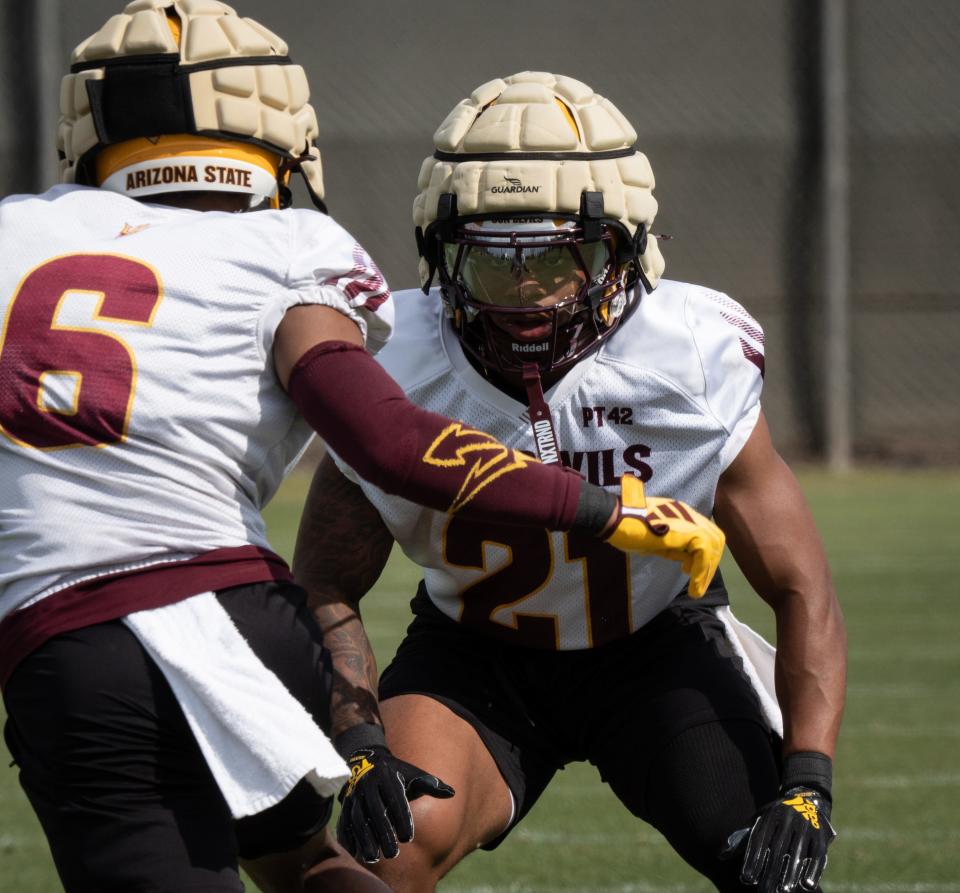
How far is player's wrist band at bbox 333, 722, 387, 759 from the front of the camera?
110 inches

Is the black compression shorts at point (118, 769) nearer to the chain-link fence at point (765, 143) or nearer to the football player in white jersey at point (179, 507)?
the football player in white jersey at point (179, 507)

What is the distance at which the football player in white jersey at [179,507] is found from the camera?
84.4 inches

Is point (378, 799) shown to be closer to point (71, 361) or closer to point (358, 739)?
point (358, 739)

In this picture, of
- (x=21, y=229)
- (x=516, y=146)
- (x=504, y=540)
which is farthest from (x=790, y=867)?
(x=21, y=229)

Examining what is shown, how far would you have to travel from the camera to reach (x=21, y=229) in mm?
2285

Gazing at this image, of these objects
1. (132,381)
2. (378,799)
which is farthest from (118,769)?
(378,799)

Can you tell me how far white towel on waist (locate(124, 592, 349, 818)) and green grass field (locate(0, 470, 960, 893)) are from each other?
5.79 feet

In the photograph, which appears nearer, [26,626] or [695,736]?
[26,626]

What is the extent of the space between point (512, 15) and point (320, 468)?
10314 mm

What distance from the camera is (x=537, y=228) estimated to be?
2.97 meters

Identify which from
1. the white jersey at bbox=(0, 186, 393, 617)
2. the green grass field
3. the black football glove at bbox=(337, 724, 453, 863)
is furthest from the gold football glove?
the green grass field

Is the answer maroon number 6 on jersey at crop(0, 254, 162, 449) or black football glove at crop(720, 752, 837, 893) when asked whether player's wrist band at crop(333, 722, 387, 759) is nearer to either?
black football glove at crop(720, 752, 837, 893)

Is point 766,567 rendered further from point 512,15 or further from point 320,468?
point 512,15

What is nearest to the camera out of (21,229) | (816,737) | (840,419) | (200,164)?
(21,229)
